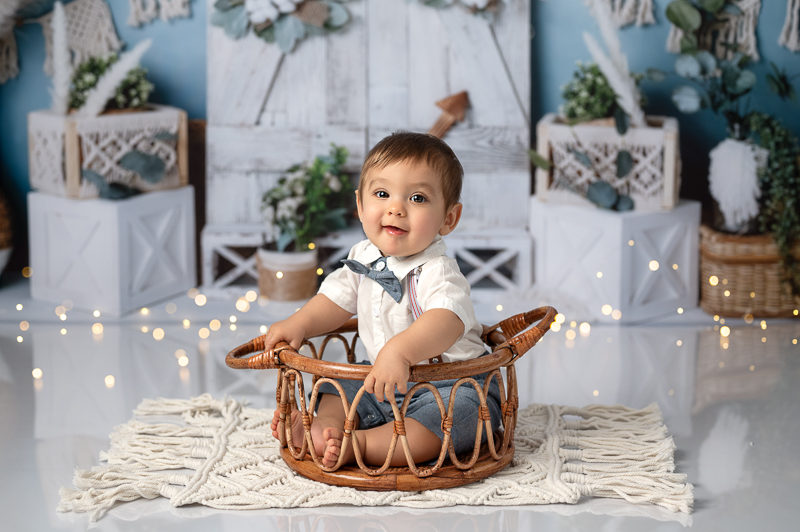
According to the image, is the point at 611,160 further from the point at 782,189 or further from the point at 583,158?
the point at 782,189

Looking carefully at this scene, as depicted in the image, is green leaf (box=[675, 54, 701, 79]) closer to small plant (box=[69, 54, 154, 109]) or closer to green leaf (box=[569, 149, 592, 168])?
green leaf (box=[569, 149, 592, 168])

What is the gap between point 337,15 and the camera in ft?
10.5

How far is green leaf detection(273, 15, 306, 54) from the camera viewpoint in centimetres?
322

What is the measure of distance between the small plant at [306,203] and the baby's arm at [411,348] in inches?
60.0

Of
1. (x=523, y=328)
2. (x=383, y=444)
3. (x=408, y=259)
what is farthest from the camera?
(x=523, y=328)

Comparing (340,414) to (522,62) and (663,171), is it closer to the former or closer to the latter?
(663,171)

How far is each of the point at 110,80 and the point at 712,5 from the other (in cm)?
203

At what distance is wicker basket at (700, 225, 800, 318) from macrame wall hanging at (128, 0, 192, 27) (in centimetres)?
205

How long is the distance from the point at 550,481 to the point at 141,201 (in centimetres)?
188

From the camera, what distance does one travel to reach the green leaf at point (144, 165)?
3.02m

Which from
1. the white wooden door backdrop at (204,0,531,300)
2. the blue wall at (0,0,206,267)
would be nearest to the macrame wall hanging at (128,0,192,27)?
the blue wall at (0,0,206,267)

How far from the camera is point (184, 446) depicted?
1.85 meters

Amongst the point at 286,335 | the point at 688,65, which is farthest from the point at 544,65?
the point at 286,335

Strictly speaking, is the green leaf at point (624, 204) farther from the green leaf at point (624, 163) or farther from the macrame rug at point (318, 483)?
the macrame rug at point (318, 483)
